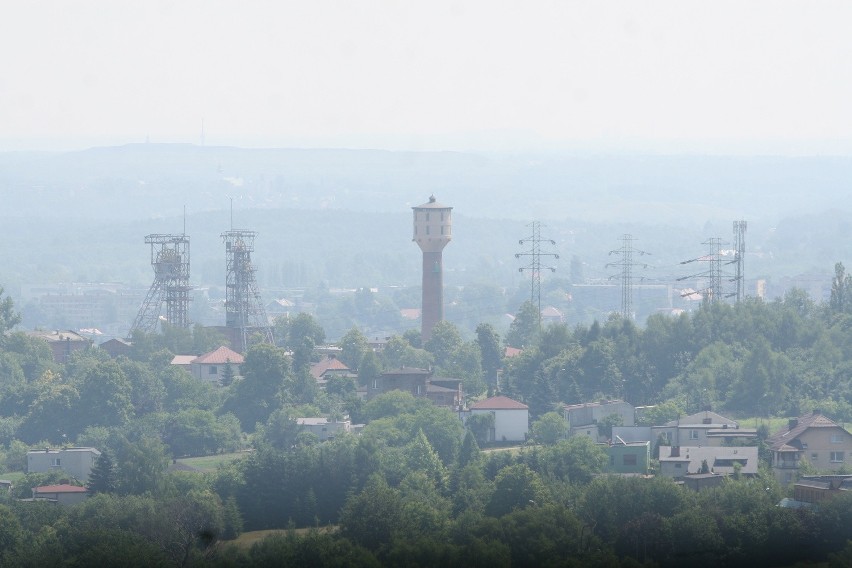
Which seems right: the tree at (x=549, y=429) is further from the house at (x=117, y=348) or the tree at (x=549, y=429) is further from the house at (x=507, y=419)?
the house at (x=117, y=348)

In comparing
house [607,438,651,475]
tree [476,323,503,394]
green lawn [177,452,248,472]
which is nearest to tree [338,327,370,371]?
tree [476,323,503,394]

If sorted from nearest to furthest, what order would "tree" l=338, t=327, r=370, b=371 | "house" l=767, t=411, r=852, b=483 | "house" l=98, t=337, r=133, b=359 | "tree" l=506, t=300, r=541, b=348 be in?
"house" l=767, t=411, r=852, b=483, "tree" l=338, t=327, r=370, b=371, "house" l=98, t=337, r=133, b=359, "tree" l=506, t=300, r=541, b=348

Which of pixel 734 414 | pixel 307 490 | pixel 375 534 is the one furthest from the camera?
pixel 734 414

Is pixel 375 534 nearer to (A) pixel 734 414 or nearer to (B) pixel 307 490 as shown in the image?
(B) pixel 307 490

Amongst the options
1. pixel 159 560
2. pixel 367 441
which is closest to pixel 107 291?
pixel 367 441

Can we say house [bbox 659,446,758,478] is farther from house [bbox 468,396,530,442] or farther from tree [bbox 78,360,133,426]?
tree [bbox 78,360,133,426]

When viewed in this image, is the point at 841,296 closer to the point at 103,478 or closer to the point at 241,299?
the point at 241,299

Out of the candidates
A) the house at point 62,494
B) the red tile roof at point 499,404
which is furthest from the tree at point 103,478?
the red tile roof at point 499,404
